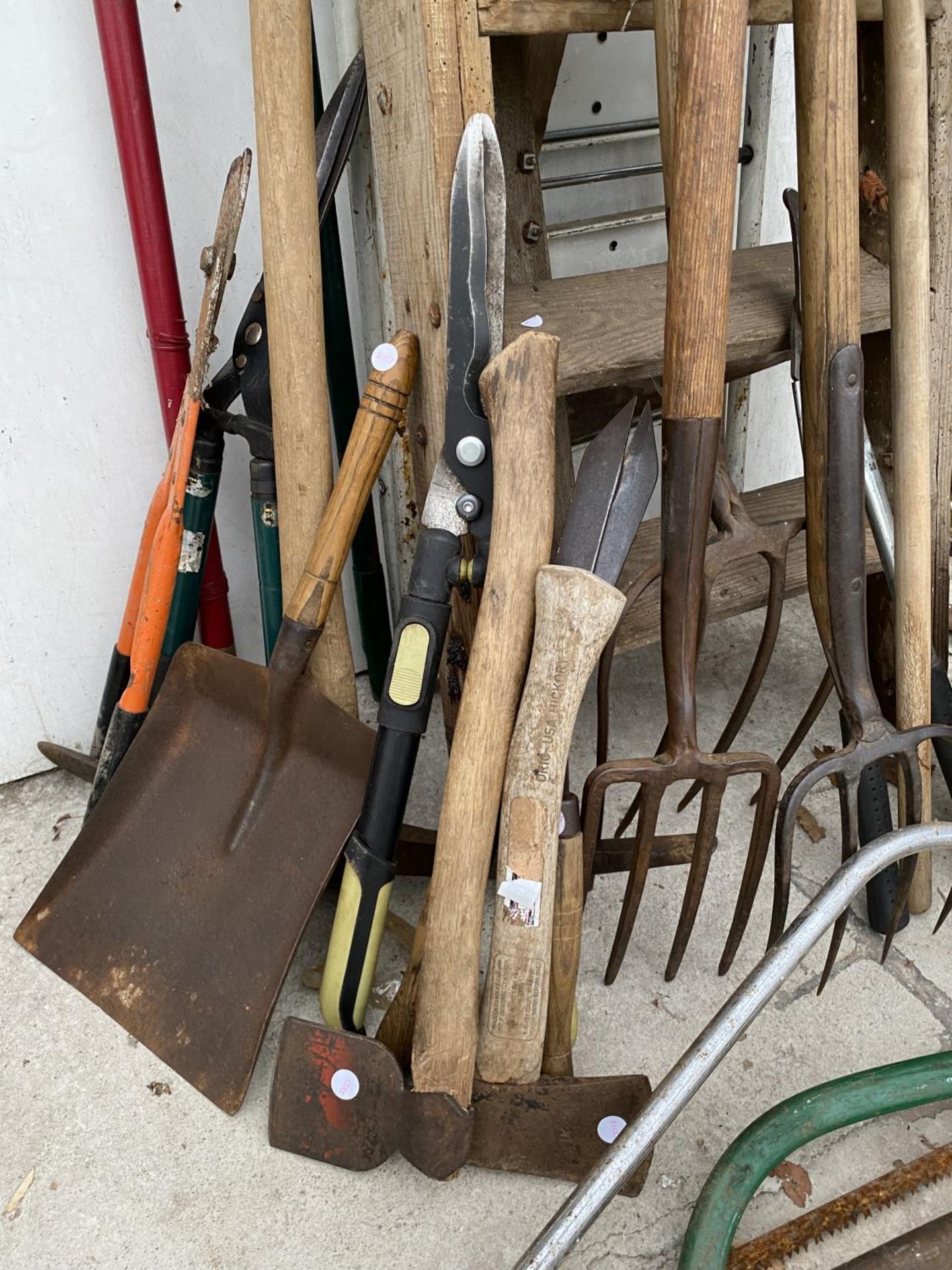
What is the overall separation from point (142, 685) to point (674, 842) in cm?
87

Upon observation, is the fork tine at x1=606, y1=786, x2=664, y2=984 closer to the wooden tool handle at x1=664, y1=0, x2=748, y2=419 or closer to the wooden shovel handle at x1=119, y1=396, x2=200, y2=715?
the wooden tool handle at x1=664, y1=0, x2=748, y2=419

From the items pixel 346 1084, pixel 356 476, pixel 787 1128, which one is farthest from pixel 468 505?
pixel 787 1128

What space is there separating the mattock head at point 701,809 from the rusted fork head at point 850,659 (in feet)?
0.13

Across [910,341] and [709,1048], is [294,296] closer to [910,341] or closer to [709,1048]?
[910,341]

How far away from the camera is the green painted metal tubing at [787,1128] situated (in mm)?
1041

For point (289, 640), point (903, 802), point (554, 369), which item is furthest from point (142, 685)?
point (903, 802)

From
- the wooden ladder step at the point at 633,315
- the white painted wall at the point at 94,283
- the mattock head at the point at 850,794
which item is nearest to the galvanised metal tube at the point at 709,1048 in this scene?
the mattock head at the point at 850,794

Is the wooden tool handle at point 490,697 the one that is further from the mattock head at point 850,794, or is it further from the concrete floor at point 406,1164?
the mattock head at point 850,794

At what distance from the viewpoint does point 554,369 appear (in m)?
1.14

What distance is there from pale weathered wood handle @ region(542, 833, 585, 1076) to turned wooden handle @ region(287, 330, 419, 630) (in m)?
0.50

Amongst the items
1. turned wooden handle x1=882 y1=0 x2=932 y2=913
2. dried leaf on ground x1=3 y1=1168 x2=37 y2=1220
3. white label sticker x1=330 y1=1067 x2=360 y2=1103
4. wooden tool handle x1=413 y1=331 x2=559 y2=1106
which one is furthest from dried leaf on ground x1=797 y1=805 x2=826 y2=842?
dried leaf on ground x1=3 y1=1168 x2=37 y2=1220

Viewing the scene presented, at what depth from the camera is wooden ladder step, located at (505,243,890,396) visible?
1.36 metres

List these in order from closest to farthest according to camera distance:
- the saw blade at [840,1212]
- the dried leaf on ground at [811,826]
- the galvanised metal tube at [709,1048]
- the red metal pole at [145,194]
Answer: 1. the galvanised metal tube at [709,1048]
2. the saw blade at [840,1212]
3. the red metal pole at [145,194]
4. the dried leaf on ground at [811,826]

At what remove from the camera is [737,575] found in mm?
1758
